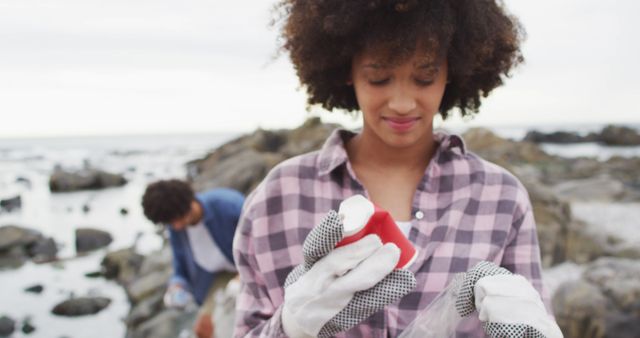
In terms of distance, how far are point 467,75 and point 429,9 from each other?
31 centimetres

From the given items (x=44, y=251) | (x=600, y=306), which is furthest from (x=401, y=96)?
(x=44, y=251)

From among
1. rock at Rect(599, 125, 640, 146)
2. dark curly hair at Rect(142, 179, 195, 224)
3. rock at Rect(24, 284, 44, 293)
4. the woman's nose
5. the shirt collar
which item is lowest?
rock at Rect(599, 125, 640, 146)

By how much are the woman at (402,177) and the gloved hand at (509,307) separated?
→ 0.35 metres

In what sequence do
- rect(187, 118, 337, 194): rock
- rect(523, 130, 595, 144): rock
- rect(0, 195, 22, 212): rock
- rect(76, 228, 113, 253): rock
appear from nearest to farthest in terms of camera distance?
1. rect(76, 228, 113, 253): rock
2. rect(187, 118, 337, 194): rock
3. rect(0, 195, 22, 212): rock
4. rect(523, 130, 595, 144): rock

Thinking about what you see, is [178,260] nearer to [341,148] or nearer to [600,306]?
[341,148]

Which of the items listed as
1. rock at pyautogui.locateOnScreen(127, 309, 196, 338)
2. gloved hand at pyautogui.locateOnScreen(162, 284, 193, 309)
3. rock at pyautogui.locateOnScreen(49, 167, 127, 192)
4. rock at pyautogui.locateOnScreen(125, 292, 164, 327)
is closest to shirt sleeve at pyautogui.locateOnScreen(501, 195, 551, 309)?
gloved hand at pyautogui.locateOnScreen(162, 284, 193, 309)

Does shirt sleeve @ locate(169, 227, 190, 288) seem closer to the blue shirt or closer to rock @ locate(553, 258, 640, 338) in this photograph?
the blue shirt

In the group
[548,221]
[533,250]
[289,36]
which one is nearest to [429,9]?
[289,36]

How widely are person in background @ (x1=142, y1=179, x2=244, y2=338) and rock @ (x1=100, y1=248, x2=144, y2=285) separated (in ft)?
16.4

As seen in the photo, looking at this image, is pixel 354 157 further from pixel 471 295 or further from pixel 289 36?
pixel 471 295

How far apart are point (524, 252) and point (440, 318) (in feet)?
1.32

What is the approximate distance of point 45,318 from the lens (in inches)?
279

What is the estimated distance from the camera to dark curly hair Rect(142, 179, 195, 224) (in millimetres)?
3666

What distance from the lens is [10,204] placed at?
15.8 m
